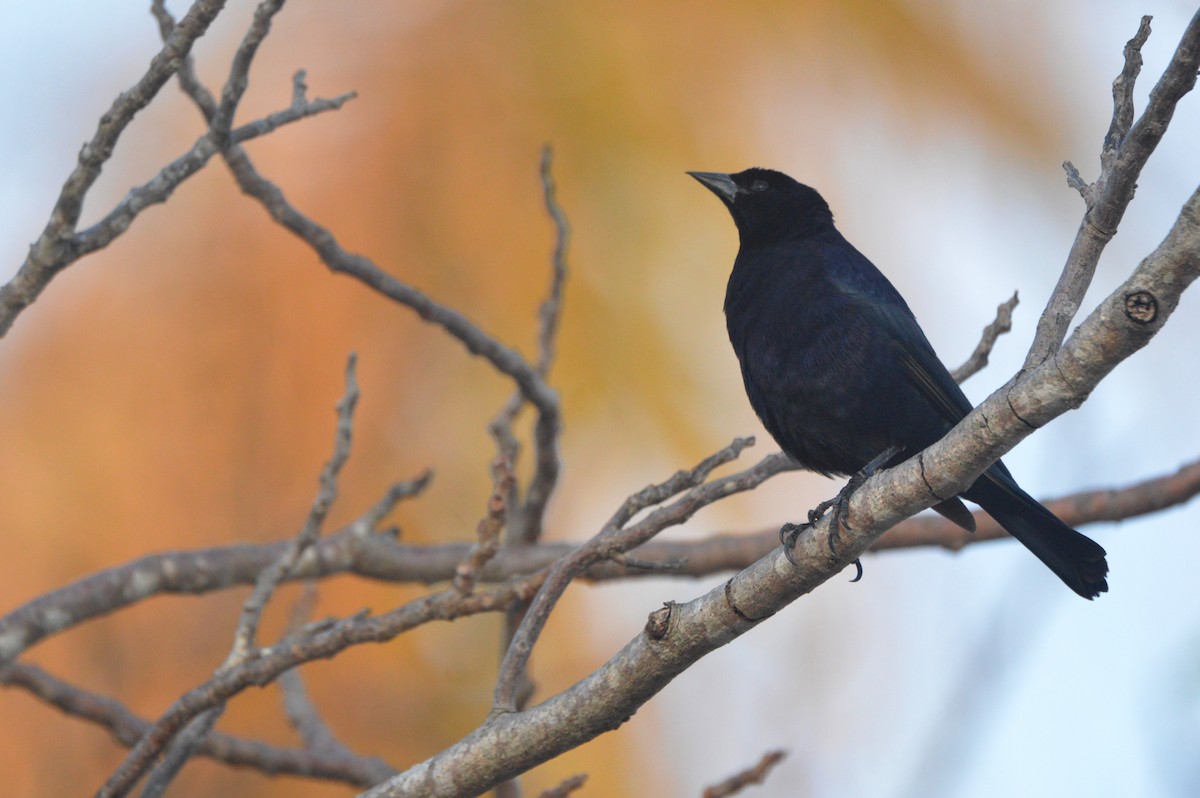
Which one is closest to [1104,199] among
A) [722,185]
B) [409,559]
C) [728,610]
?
[728,610]

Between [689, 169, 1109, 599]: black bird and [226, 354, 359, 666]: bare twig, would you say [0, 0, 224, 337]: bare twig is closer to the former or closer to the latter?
[226, 354, 359, 666]: bare twig

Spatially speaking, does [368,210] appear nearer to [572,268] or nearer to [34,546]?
[572,268]

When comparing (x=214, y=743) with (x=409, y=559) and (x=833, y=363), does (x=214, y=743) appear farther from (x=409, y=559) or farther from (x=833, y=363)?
(x=833, y=363)

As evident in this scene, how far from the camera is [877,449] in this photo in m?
4.11

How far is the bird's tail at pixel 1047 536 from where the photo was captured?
12.4ft

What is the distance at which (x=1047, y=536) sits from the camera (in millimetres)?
3852

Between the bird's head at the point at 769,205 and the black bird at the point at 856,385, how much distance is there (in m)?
0.45

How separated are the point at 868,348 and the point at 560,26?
4.90 m

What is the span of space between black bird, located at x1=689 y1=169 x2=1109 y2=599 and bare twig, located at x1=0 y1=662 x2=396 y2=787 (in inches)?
68.1

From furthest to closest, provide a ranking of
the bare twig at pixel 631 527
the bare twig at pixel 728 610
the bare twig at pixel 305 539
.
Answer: the bare twig at pixel 305 539
the bare twig at pixel 631 527
the bare twig at pixel 728 610

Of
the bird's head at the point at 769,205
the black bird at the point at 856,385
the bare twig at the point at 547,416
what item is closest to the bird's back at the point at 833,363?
the black bird at the point at 856,385

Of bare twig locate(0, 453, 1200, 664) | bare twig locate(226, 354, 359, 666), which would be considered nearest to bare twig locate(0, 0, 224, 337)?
bare twig locate(226, 354, 359, 666)

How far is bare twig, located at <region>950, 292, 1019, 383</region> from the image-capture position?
13.1ft

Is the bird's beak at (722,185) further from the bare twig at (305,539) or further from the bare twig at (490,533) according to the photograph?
the bare twig at (490,533)
